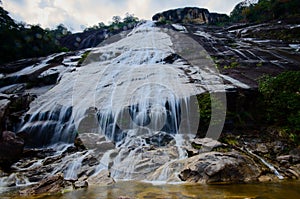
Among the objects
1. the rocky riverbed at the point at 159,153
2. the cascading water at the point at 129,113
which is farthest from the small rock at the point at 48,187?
the cascading water at the point at 129,113

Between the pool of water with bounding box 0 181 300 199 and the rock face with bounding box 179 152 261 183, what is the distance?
0.40 m

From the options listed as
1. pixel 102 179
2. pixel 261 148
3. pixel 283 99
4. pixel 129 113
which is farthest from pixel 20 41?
pixel 261 148

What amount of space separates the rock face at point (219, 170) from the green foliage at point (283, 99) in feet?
11.7

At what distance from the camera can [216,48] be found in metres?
18.2

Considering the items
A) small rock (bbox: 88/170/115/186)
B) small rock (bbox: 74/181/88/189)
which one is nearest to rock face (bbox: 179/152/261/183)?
small rock (bbox: 88/170/115/186)

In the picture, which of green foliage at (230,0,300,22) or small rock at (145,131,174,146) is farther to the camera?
green foliage at (230,0,300,22)

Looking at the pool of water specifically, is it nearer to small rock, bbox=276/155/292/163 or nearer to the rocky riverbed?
the rocky riverbed

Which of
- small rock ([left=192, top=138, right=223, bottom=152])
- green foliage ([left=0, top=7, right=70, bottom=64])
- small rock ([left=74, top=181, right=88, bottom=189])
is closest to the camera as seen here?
small rock ([left=74, top=181, right=88, bottom=189])

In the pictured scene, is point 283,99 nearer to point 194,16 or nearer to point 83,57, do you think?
point 83,57

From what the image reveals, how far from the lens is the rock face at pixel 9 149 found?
26.2 ft

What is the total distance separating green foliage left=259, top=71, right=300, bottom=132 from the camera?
923 cm

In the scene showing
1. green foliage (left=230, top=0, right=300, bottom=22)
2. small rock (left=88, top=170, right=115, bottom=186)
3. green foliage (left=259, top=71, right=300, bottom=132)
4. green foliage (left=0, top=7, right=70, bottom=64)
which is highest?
green foliage (left=230, top=0, right=300, bottom=22)

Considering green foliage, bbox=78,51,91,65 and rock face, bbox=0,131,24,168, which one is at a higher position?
green foliage, bbox=78,51,91,65

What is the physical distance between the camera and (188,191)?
5.12 meters
